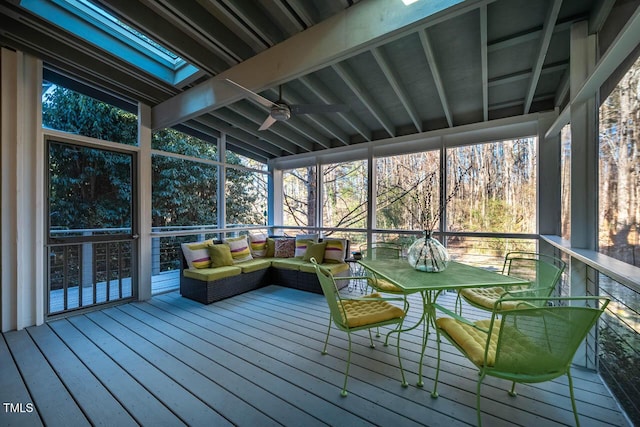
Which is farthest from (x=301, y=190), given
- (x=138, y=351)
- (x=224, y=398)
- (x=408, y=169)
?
(x=224, y=398)

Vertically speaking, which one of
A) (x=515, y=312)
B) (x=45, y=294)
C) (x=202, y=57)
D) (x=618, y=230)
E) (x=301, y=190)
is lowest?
(x=45, y=294)

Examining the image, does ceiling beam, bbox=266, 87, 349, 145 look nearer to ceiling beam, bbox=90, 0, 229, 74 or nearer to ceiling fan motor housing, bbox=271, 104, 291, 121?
ceiling fan motor housing, bbox=271, 104, 291, 121

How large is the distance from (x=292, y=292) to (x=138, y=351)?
233cm

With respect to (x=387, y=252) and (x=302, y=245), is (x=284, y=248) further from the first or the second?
(x=387, y=252)

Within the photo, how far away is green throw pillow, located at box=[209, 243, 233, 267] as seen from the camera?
14.4 feet

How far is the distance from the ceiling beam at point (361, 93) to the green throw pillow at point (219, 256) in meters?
3.16

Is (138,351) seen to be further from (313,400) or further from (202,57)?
(202,57)

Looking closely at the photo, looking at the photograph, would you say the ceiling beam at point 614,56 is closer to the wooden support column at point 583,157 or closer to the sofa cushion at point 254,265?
the wooden support column at point 583,157

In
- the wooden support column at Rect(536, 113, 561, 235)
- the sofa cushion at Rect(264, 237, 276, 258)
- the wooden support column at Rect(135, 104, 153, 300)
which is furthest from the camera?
the sofa cushion at Rect(264, 237, 276, 258)

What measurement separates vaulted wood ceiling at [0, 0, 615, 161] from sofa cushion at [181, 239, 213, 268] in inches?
76.1

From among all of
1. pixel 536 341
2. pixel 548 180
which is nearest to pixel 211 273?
pixel 536 341

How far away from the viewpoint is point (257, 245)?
17.7 ft

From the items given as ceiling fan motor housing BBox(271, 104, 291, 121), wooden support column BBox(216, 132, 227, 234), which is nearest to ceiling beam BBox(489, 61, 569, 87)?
ceiling fan motor housing BBox(271, 104, 291, 121)

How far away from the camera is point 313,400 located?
6.27ft
